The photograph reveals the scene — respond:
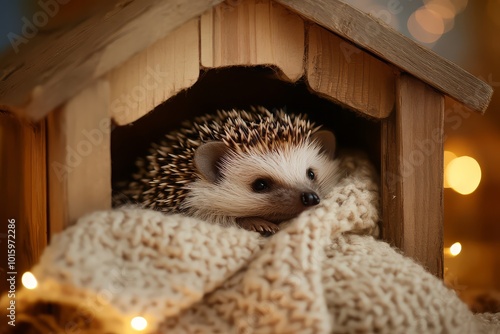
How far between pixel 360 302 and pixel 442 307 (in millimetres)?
285

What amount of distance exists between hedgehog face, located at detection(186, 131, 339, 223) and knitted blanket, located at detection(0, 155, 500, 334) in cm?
42

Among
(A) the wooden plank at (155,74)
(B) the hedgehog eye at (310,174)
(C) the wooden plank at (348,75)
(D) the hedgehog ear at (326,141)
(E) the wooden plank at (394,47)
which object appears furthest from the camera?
(D) the hedgehog ear at (326,141)

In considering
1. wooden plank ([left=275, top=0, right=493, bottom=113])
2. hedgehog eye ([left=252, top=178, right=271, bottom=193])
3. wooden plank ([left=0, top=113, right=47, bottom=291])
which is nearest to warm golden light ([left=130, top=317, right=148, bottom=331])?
wooden plank ([left=0, top=113, right=47, bottom=291])

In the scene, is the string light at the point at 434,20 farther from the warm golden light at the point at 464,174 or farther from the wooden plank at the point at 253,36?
the wooden plank at the point at 253,36

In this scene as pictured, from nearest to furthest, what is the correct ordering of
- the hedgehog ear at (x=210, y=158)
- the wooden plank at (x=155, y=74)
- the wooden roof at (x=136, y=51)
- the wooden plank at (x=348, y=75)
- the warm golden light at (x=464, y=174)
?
1. the wooden roof at (x=136, y=51)
2. the wooden plank at (x=155, y=74)
3. the wooden plank at (x=348, y=75)
4. the hedgehog ear at (x=210, y=158)
5. the warm golden light at (x=464, y=174)

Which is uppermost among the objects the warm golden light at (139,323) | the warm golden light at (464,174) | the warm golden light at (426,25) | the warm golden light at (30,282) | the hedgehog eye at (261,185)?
the warm golden light at (426,25)

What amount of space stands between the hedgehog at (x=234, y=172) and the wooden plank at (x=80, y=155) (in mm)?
538

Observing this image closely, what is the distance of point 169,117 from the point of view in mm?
2855

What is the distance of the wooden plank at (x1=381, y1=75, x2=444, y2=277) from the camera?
2133mm

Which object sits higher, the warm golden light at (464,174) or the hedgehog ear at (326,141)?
the warm golden light at (464,174)

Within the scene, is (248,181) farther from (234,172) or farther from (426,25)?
(426,25)

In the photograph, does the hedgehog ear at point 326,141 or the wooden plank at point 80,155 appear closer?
the wooden plank at point 80,155

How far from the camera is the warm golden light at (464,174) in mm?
3049

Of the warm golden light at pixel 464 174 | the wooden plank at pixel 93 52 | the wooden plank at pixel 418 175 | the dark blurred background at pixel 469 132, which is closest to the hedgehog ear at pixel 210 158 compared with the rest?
the wooden plank at pixel 93 52
